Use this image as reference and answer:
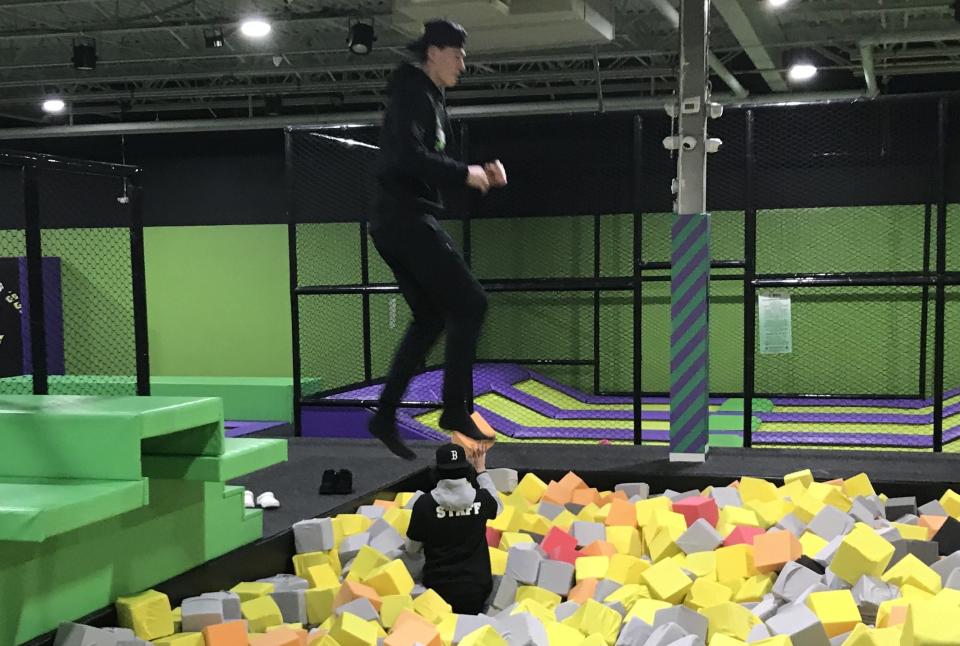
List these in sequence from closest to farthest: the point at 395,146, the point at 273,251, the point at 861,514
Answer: the point at 395,146
the point at 861,514
the point at 273,251

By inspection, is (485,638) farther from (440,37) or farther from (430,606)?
(440,37)

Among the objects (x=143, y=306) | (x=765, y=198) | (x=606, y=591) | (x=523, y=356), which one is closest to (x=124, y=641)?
(x=143, y=306)

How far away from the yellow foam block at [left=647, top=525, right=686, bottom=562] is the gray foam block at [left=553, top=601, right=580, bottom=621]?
2.31ft

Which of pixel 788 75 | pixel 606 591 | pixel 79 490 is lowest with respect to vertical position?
pixel 606 591

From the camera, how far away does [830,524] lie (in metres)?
4.53

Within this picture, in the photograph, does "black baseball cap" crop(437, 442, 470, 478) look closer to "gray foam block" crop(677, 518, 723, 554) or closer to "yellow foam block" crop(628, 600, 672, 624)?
"yellow foam block" crop(628, 600, 672, 624)

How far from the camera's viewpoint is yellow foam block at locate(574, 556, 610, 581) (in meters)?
4.29

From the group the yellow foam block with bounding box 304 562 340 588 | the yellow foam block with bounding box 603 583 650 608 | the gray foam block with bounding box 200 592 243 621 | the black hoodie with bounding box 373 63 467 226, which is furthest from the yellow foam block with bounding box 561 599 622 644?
the black hoodie with bounding box 373 63 467 226

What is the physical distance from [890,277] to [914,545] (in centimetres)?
215

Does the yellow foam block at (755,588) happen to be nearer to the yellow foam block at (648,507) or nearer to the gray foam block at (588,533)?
the yellow foam block at (648,507)

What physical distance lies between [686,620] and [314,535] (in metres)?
1.75

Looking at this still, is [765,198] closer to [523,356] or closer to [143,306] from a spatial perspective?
[523,356]

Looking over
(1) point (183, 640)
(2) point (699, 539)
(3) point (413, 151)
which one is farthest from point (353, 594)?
(3) point (413, 151)

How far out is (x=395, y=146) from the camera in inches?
111
